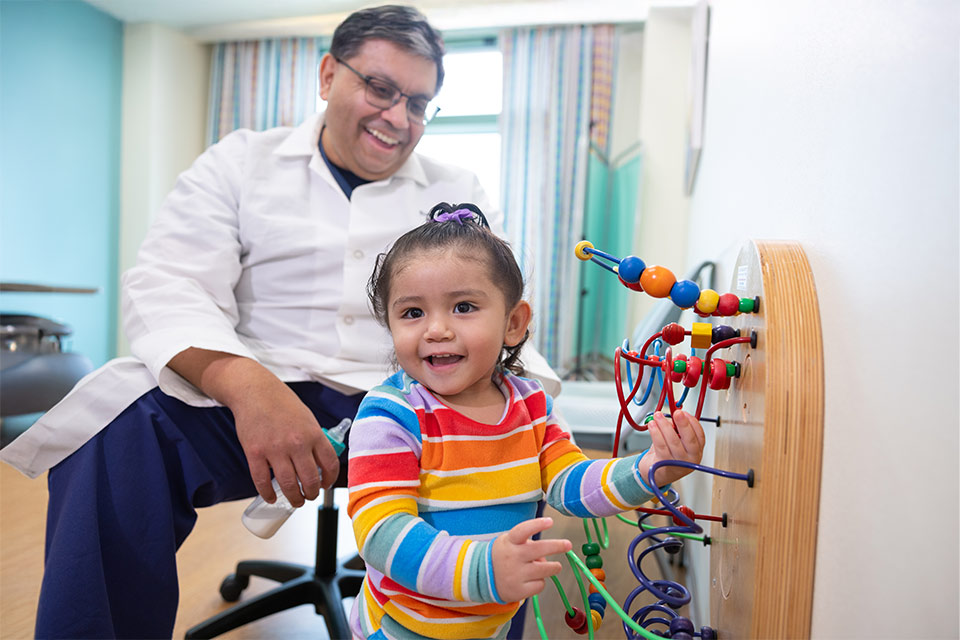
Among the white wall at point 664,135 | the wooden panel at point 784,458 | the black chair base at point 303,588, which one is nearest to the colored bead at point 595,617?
the wooden panel at point 784,458

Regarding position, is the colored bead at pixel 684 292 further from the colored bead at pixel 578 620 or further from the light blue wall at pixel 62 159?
the light blue wall at pixel 62 159

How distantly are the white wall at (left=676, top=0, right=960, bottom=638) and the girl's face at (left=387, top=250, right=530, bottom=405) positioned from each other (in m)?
0.34

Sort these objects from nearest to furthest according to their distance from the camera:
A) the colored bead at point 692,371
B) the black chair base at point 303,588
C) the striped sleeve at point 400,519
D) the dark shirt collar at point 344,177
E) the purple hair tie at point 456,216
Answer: the striped sleeve at point 400,519 < the colored bead at point 692,371 < the purple hair tie at point 456,216 < the black chair base at point 303,588 < the dark shirt collar at point 344,177

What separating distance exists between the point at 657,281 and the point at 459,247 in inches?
9.3

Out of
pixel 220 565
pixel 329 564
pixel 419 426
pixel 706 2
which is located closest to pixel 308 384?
pixel 329 564

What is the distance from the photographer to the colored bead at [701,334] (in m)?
0.77

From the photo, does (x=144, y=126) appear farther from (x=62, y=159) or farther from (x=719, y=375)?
(x=719, y=375)

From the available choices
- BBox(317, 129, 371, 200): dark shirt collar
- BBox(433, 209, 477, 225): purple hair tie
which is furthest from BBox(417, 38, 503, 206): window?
BBox(433, 209, 477, 225): purple hair tie

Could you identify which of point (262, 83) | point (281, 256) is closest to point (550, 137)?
point (262, 83)

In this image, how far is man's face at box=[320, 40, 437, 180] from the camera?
143 centimetres

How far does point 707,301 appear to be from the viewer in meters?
0.73

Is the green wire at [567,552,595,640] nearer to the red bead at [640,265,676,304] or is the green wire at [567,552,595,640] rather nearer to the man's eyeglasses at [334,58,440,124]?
the red bead at [640,265,676,304]

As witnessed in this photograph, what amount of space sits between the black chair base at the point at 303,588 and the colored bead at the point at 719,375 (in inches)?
38.2

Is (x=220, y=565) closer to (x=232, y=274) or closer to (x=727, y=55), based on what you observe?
(x=232, y=274)
